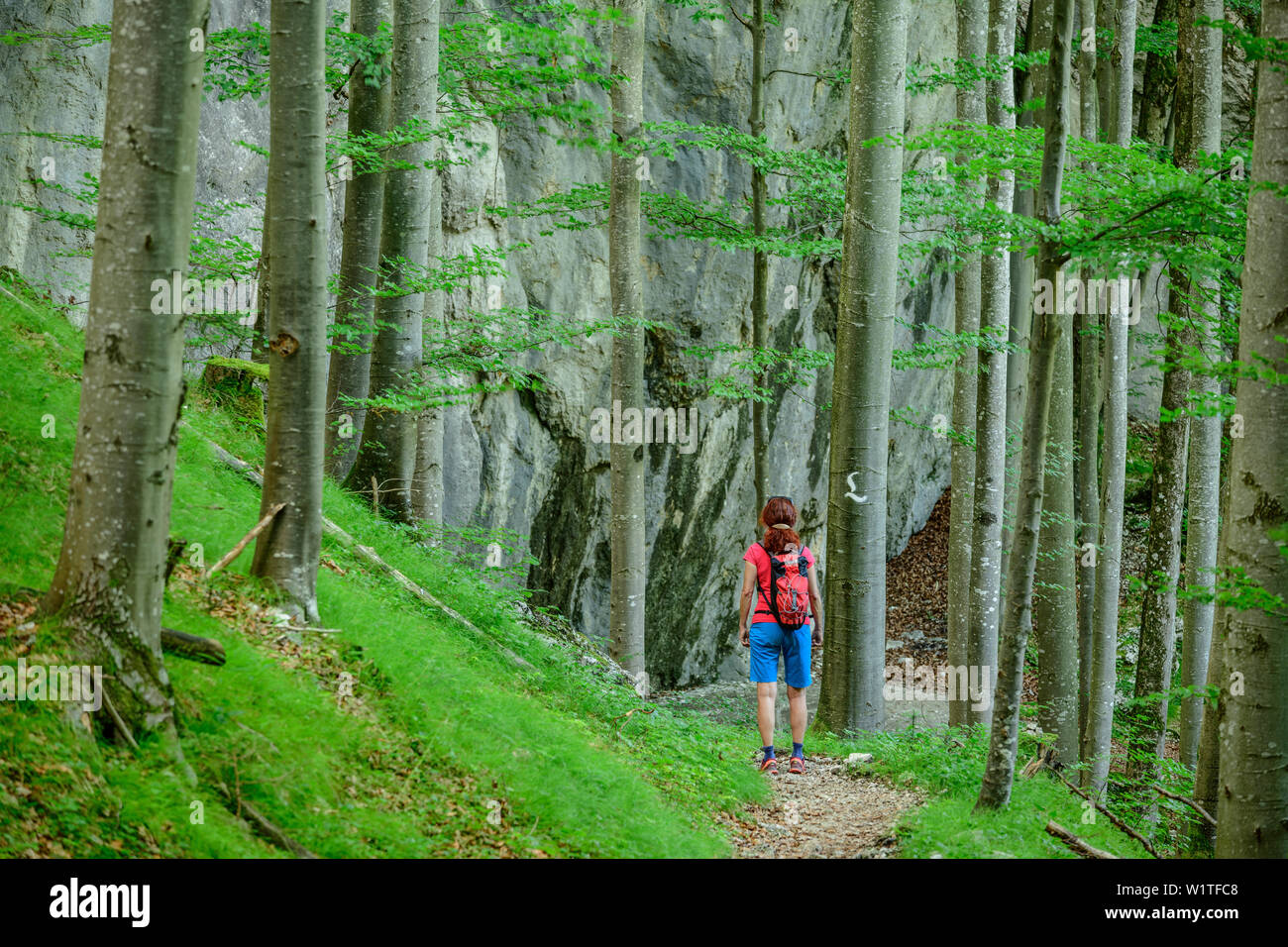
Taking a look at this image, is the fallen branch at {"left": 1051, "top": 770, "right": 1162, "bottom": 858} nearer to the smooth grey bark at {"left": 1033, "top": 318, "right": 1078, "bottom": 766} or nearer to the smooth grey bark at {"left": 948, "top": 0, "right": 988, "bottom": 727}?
the smooth grey bark at {"left": 1033, "top": 318, "right": 1078, "bottom": 766}

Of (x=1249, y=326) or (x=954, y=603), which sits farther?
(x=954, y=603)

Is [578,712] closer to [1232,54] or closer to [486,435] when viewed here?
[486,435]

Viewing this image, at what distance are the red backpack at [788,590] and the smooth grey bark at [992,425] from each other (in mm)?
3985

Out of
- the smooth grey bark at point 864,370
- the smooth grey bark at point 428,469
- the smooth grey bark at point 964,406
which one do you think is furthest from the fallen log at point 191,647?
the smooth grey bark at point 964,406

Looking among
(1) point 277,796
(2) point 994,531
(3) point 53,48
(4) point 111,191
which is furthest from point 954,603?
(3) point 53,48

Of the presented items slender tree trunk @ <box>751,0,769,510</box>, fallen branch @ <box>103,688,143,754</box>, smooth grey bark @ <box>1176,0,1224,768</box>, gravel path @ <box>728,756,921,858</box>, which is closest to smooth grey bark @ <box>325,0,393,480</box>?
gravel path @ <box>728,756,921,858</box>

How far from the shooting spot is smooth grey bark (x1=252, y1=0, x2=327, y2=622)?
5078 millimetres

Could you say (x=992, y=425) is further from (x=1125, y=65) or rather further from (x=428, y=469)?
(x=428, y=469)

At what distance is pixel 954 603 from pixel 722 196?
8539 millimetres

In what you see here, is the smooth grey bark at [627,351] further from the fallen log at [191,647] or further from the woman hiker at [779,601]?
the fallen log at [191,647]

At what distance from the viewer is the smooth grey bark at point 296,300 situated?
508 cm

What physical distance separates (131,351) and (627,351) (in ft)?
25.5

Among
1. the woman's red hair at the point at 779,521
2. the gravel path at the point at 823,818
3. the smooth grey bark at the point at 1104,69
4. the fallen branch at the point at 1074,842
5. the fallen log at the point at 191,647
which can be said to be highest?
the smooth grey bark at the point at 1104,69
